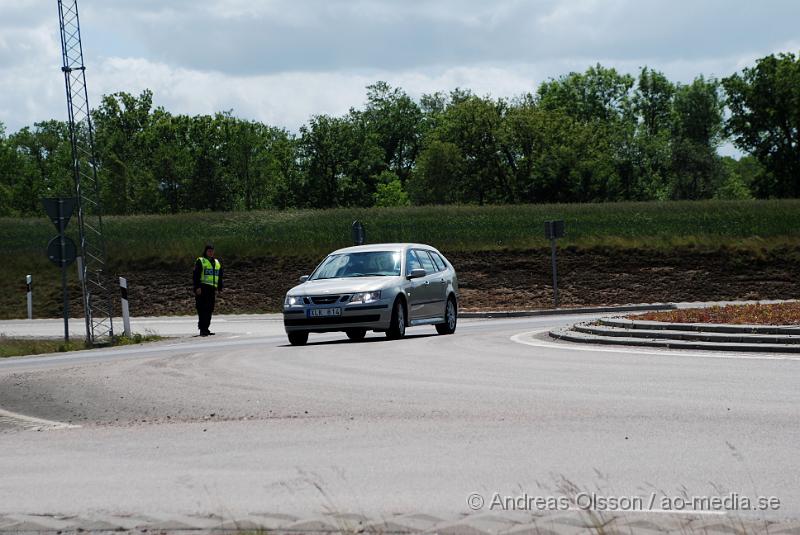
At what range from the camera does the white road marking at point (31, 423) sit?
1048 cm

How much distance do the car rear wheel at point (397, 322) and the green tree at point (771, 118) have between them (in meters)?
69.0

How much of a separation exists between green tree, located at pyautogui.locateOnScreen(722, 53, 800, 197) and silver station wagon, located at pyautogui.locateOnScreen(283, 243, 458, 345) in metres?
67.6

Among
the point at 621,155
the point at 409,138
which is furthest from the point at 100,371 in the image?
the point at 409,138

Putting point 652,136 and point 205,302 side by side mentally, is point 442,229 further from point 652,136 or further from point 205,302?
point 652,136

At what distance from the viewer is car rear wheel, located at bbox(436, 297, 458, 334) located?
2256 cm

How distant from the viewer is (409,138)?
378 feet

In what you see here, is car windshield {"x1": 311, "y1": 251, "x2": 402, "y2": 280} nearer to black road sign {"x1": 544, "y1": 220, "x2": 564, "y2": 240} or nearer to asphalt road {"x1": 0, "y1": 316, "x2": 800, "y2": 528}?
asphalt road {"x1": 0, "y1": 316, "x2": 800, "y2": 528}

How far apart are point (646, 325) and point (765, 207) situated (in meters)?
42.0

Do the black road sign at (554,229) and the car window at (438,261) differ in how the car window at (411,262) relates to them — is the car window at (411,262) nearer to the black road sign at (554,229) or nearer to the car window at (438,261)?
the car window at (438,261)

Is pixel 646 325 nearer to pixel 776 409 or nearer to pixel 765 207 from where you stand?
pixel 776 409

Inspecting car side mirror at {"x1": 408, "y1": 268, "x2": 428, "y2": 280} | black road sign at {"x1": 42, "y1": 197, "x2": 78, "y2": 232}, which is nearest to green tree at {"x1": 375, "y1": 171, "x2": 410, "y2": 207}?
black road sign at {"x1": 42, "y1": 197, "x2": 78, "y2": 232}

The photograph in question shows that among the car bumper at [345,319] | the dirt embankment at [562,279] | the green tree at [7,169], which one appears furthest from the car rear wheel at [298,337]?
the green tree at [7,169]

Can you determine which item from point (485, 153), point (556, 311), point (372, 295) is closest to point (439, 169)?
point (485, 153)

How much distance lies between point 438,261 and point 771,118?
68.7 m
